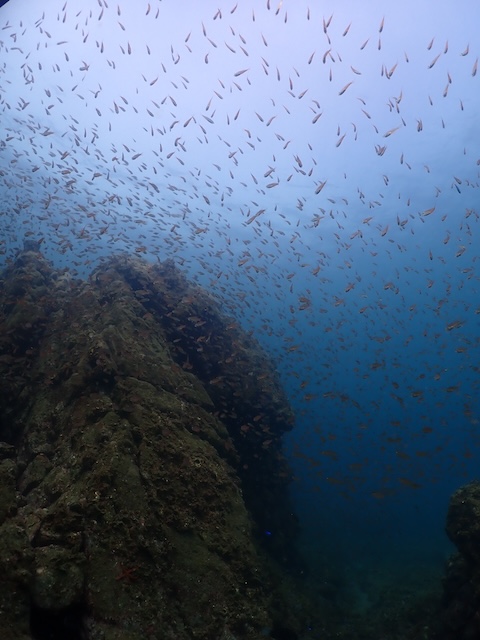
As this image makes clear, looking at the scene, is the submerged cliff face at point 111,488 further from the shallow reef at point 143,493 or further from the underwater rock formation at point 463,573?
the underwater rock formation at point 463,573

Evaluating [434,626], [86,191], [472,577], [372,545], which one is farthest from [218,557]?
[86,191]

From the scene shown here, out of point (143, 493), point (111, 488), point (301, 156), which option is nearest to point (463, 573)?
point (143, 493)

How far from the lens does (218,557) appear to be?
6066 millimetres

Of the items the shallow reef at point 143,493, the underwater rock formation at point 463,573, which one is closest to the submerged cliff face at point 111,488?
the shallow reef at point 143,493

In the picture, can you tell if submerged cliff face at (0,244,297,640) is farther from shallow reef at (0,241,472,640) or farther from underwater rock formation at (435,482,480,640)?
underwater rock formation at (435,482,480,640)

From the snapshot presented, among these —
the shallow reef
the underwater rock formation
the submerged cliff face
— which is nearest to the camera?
the submerged cliff face

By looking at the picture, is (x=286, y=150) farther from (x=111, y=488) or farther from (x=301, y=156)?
(x=111, y=488)

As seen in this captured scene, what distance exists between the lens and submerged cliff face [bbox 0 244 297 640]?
4.18 meters

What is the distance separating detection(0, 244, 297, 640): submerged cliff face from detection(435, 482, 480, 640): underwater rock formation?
532 cm

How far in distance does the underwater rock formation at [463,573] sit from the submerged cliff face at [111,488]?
5320 mm

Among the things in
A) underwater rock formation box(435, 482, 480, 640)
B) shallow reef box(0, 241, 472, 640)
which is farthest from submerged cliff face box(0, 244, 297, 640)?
underwater rock formation box(435, 482, 480, 640)

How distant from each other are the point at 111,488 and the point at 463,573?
35.2 ft

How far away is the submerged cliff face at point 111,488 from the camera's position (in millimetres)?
4184

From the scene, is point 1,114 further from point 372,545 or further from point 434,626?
point 372,545
